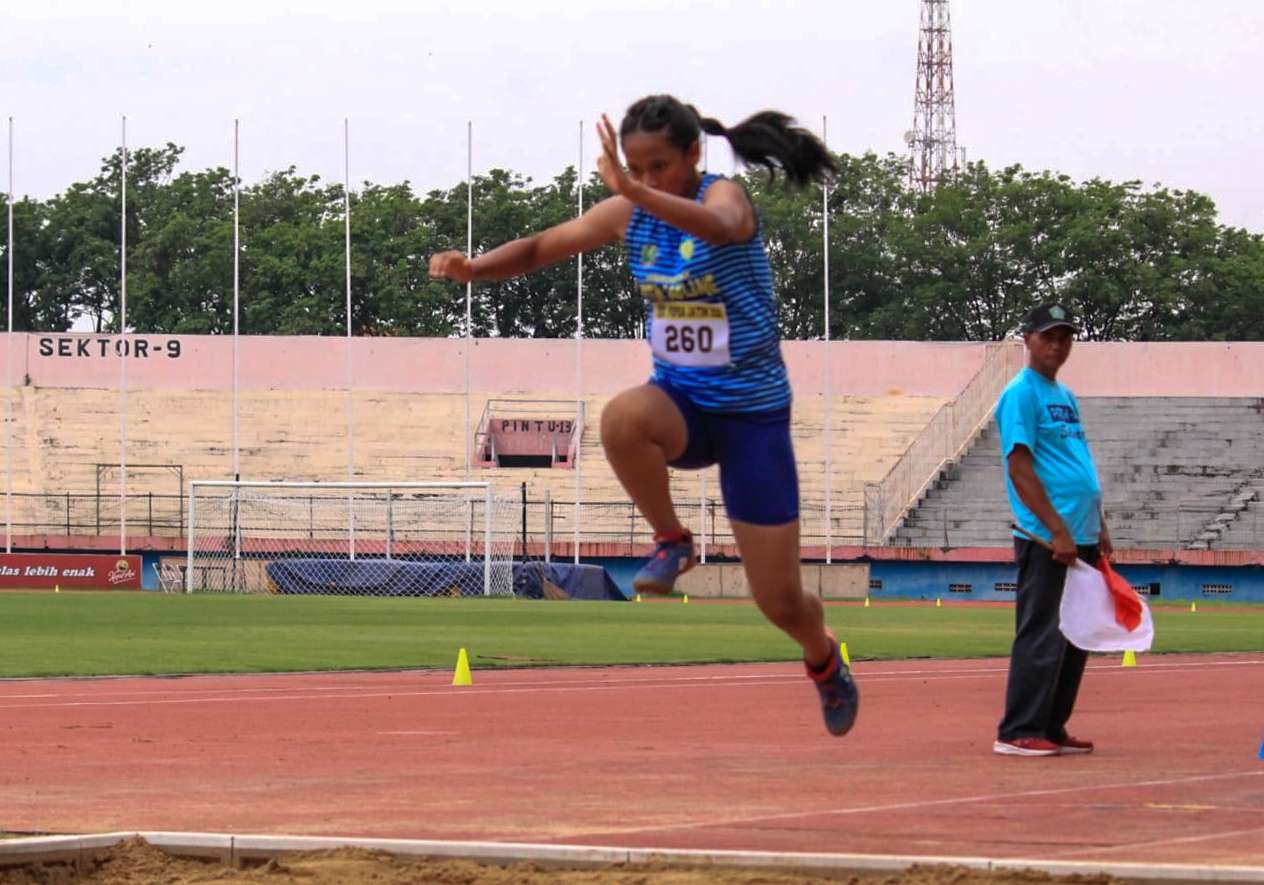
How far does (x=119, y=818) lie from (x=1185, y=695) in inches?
387

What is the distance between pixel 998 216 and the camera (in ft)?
285

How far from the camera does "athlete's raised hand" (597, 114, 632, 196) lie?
6641 millimetres

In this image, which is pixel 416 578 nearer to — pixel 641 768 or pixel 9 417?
pixel 9 417

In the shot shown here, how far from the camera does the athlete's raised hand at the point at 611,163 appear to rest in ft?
21.8

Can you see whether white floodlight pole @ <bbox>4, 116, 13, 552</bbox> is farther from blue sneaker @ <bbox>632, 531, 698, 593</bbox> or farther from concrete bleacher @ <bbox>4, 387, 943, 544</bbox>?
blue sneaker @ <bbox>632, 531, 698, 593</bbox>

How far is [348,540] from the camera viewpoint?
58406 millimetres

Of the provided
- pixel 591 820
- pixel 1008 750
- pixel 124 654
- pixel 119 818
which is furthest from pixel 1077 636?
pixel 124 654

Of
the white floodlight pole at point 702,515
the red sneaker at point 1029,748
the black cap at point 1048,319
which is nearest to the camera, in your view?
the red sneaker at point 1029,748

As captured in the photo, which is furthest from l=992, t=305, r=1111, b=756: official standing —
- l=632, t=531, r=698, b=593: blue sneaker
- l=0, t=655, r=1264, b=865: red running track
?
l=632, t=531, r=698, b=593: blue sneaker

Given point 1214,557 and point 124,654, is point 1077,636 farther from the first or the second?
point 1214,557

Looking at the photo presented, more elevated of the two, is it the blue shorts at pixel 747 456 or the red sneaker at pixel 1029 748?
the blue shorts at pixel 747 456

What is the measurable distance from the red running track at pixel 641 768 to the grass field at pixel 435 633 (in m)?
3.66

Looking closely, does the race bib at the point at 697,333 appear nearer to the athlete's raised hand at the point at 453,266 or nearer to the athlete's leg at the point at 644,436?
the athlete's leg at the point at 644,436

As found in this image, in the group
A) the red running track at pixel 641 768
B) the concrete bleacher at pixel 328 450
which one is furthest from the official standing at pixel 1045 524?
the concrete bleacher at pixel 328 450
